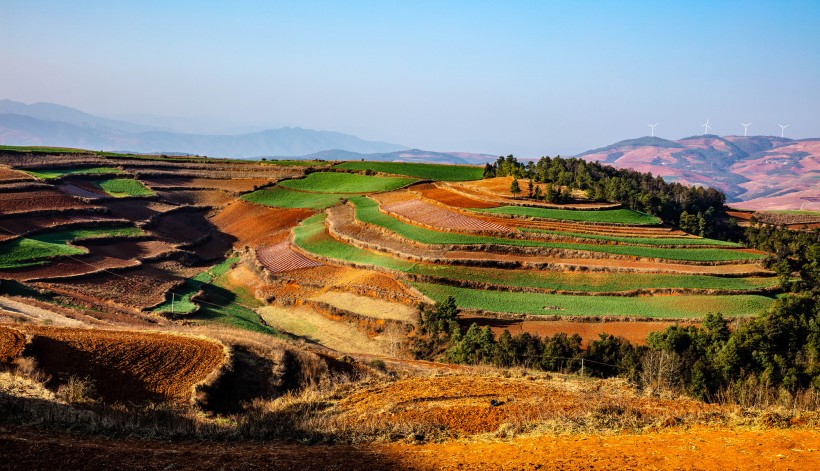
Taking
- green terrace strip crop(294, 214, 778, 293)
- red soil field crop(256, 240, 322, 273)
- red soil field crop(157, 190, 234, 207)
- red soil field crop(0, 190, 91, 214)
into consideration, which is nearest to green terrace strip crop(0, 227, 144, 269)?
red soil field crop(0, 190, 91, 214)

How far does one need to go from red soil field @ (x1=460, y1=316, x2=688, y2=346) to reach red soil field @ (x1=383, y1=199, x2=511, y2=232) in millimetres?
12247

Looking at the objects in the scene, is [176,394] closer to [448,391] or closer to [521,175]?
[448,391]

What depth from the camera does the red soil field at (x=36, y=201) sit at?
47.5 metres

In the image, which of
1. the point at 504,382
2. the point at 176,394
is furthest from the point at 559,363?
the point at 176,394

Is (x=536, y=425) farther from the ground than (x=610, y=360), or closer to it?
farther from the ground

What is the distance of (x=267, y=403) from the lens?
16844 millimetres

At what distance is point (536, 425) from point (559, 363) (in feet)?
47.0

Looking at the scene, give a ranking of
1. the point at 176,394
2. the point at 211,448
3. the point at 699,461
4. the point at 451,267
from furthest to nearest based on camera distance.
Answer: the point at 451,267 → the point at 176,394 → the point at 211,448 → the point at 699,461

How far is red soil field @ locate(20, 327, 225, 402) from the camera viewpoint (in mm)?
16406

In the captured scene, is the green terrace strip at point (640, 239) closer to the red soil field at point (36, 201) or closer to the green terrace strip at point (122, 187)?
the red soil field at point (36, 201)

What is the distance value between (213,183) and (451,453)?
6530cm

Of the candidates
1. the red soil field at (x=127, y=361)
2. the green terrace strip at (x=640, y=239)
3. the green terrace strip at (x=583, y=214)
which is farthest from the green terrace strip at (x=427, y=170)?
the red soil field at (x=127, y=361)

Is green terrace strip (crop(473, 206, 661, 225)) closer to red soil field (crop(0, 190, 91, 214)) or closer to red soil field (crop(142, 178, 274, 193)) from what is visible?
red soil field (crop(142, 178, 274, 193))

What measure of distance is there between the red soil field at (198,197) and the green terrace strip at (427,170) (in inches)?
651
